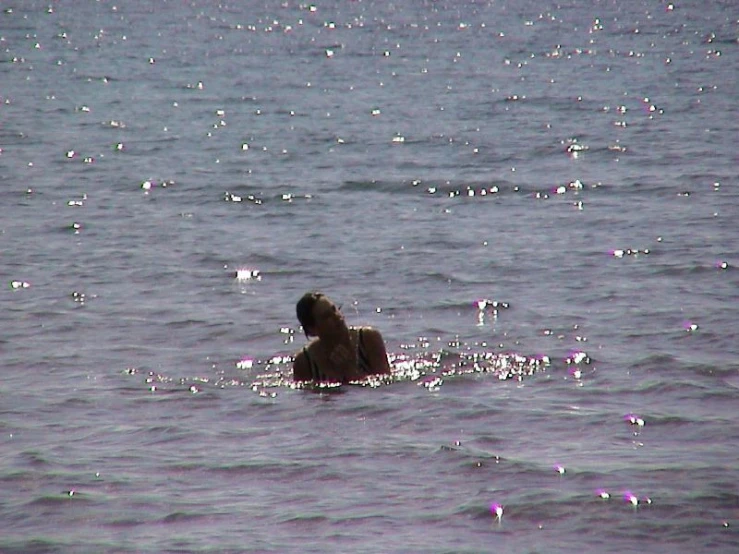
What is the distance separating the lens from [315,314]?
42.8 feet

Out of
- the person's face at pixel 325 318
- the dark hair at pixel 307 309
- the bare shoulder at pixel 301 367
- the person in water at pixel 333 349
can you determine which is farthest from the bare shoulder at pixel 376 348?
the dark hair at pixel 307 309

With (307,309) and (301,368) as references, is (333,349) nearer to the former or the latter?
(301,368)

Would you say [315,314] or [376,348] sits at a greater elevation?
[315,314]

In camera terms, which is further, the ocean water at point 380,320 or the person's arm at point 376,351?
the person's arm at point 376,351

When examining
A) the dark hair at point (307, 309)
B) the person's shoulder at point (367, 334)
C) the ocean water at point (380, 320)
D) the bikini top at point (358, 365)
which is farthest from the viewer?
the bikini top at point (358, 365)

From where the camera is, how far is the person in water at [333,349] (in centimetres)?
1306

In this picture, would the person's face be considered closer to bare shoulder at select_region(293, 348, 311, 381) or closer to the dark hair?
the dark hair

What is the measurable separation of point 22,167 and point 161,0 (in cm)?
7863

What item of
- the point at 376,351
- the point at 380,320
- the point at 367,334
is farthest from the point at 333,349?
the point at 380,320

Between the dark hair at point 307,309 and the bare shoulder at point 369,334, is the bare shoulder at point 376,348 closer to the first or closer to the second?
the bare shoulder at point 369,334

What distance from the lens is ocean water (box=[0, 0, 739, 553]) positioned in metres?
10.5

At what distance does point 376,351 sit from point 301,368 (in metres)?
0.72

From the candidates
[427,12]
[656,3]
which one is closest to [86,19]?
[427,12]

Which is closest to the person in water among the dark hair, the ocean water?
the dark hair
